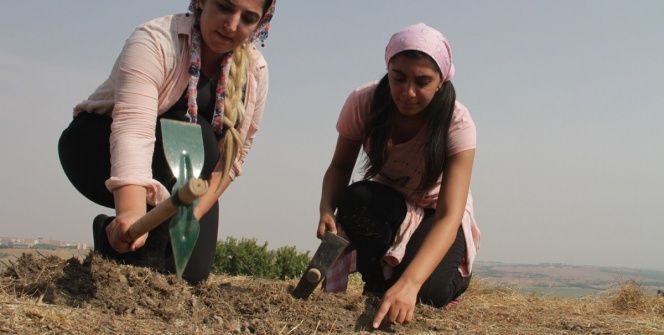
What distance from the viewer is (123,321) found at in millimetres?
2357

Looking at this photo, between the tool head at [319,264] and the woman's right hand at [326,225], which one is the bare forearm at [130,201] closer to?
the tool head at [319,264]

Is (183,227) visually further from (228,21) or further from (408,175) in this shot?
(408,175)

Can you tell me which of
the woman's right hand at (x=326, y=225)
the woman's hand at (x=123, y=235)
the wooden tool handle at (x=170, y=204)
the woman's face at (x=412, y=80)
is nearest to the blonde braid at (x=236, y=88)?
the woman's right hand at (x=326, y=225)

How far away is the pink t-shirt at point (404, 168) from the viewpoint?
3590mm

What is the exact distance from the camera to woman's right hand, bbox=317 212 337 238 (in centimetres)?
335

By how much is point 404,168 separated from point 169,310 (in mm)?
1598

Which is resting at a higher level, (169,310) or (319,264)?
(319,264)

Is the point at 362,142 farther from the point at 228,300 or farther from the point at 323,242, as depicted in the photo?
the point at 228,300

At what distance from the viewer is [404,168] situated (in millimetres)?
3705

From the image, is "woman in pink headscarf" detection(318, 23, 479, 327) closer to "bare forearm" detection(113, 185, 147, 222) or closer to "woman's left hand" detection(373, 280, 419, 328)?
"woman's left hand" detection(373, 280, 419, 328)

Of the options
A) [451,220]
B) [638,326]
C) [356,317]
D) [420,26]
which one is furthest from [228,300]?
[638,326]

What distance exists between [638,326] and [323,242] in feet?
5.18

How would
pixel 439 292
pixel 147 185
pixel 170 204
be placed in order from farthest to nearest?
pixel 439 292, pixel 147 185, pixel 170 204

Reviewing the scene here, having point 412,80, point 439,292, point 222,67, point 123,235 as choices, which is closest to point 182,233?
point 123,235
